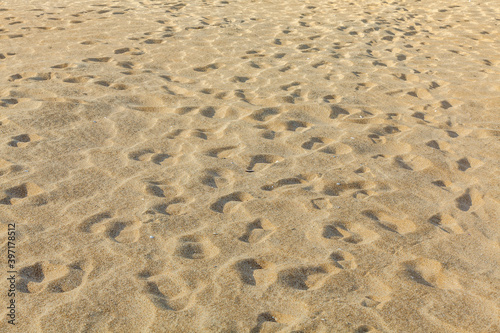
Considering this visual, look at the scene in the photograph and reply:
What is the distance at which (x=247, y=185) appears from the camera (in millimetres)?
3279

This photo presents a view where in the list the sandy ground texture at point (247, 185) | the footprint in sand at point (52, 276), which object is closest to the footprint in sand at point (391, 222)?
the sandy ground texture at point (247, 185)

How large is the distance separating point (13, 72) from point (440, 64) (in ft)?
15.3

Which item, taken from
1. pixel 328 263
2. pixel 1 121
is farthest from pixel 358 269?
pixel 1 121

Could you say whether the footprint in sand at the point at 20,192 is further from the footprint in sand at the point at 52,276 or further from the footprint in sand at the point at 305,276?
the footprint in sand at the point at 305,276

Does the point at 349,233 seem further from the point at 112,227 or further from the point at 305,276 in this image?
the point at 112,227

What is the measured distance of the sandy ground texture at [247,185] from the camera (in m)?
2.33

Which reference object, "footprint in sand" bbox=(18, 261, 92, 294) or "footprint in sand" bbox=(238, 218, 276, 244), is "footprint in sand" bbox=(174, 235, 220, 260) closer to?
"footprint in sand" bbox=(238, 218, 276, 244)

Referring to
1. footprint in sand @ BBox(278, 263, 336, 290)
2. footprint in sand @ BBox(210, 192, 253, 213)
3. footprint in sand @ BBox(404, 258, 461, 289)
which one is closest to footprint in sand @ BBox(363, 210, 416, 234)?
footprint in sand @ BBox(404, 258, 461, 289)

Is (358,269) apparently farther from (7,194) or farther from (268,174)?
(7,194)

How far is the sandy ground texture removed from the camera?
7.65 feet

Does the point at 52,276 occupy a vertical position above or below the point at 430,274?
above

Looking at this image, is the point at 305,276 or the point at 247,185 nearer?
the point at 305,276

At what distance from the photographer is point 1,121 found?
12.8 feet

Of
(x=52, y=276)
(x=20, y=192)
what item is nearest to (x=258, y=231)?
(x=52, y=276)
